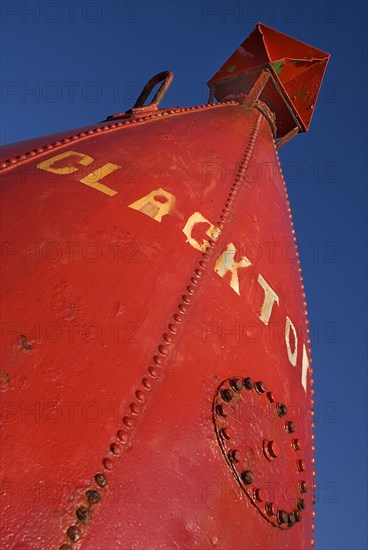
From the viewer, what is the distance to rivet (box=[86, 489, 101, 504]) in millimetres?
1985

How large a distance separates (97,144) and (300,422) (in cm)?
211

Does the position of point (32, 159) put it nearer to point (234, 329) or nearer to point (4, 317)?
point (4, 317)

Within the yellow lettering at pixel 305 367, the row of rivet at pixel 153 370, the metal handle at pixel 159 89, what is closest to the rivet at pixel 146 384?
the row of rivet at pixel 153 370

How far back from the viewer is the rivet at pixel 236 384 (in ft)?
8.87

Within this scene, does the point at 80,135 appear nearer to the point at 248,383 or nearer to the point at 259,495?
the point at 248,383

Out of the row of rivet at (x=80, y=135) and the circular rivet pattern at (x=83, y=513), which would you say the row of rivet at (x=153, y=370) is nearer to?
the circular rivet pattern at (x=83, y=513)

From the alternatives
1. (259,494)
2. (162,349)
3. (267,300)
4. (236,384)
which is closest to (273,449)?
(259,494)

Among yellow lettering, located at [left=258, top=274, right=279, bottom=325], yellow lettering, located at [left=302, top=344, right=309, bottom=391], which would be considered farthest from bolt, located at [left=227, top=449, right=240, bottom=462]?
yellow lettering, located at [left=302, top=344, right=309, bottom=391]

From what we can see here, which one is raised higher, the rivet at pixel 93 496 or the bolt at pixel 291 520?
the bolt at pixel 291 520

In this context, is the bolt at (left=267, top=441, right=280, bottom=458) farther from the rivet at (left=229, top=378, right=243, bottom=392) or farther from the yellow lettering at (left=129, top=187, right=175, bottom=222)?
the yellow lettering at (left=129, top=187, right=175, bottom=222)

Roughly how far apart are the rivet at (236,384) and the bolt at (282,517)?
62cm

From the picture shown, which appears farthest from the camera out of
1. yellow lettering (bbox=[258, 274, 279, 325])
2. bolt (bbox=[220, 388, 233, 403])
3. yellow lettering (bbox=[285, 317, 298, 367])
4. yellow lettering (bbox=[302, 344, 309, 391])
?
yellow lettering (bbox=[302, 344, 309, 391])

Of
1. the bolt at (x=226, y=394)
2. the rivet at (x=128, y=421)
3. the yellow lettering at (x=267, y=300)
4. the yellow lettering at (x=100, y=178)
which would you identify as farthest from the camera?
the yellow lettering at (x=267, y=300)

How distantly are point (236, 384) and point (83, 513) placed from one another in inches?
40.5
